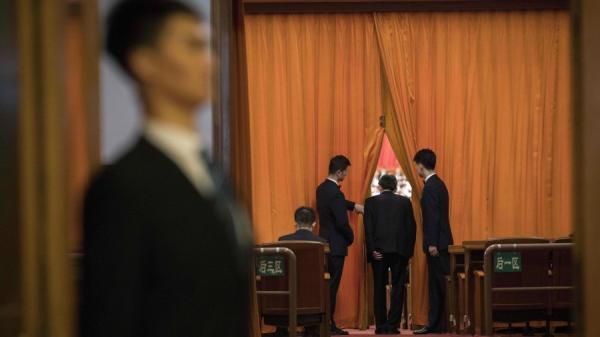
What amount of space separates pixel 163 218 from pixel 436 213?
8.37 metres

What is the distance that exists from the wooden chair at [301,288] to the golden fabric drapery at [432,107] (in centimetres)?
378

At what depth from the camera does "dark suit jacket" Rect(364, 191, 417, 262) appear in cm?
975

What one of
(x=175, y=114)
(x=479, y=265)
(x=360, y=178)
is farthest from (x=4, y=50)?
(x=360, y=178)

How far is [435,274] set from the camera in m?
9.94

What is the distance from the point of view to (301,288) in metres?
7.63

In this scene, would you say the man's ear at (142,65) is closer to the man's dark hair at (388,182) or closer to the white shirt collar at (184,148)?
the white shirt collar at (184,148)

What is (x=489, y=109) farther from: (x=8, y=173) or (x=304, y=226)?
(x=8, y=173)

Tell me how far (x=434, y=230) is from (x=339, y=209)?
93cm

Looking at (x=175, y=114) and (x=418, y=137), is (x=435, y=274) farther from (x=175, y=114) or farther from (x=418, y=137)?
(x=175, y=114)

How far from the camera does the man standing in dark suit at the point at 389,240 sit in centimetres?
976

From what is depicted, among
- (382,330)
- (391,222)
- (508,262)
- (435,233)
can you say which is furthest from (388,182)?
(508,262)

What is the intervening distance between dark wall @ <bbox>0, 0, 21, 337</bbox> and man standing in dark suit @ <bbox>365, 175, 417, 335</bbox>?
24.4ft

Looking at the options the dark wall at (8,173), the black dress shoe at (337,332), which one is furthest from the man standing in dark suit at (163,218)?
the black dress shoe at (337,332)

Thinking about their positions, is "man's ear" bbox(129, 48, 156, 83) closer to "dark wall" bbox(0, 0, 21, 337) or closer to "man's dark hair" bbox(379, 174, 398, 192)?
"dark wall" bbox(0, 0, 21, 337)
